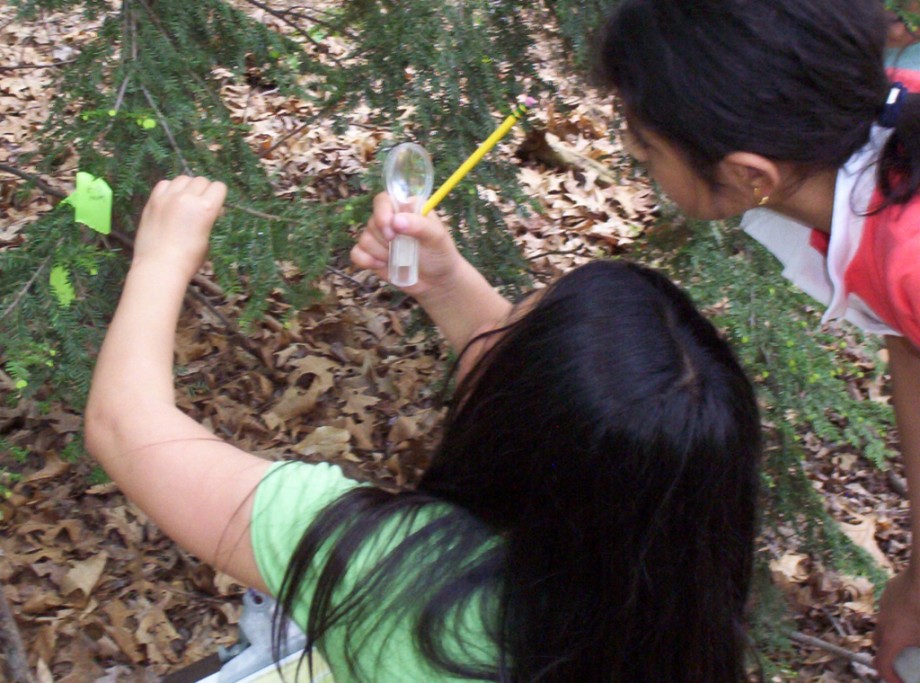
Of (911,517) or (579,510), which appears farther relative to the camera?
(911,517)

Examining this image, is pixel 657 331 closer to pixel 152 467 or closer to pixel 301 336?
pixel 152 467

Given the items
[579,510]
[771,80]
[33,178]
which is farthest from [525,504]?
[33,178]

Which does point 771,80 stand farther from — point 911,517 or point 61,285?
point 61,285

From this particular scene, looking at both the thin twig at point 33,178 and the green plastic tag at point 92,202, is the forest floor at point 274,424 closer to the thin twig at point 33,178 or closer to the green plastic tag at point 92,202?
the thin twig at point 33,178

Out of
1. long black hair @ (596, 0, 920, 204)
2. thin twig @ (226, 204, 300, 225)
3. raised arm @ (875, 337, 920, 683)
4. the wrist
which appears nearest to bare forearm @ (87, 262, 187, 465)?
thin twig @ (226, 204, 300, 225)

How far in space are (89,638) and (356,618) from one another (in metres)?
1.66

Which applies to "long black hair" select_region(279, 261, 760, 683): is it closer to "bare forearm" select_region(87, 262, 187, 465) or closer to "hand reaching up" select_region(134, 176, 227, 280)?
"bare forearm" select_region(87, 262, 187, 465)

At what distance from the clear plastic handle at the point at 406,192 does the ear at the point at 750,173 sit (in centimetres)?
56

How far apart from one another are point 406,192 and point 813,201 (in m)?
0.77

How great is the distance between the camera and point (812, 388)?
2.30 metres

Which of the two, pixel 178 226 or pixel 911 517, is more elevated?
pixel 178 226

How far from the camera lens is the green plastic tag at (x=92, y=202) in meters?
1.54

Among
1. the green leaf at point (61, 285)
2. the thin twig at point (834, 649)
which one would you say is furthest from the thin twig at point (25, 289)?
the thin twig at point (834, 649)

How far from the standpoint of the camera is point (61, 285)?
1.58 m
